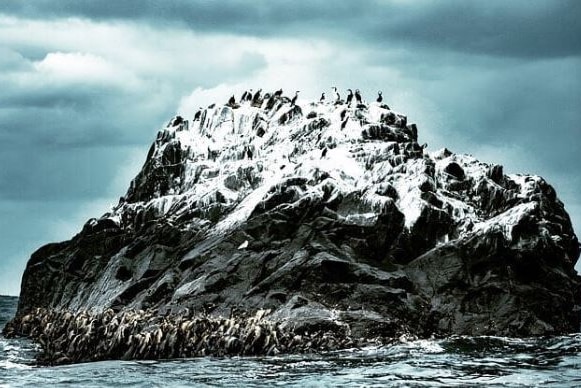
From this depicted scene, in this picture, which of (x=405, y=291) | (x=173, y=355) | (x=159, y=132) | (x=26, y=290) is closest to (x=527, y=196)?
(x=405, y=291)

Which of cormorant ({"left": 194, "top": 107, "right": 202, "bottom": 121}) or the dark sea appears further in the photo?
cormorant ({"left": 194, "top": 107, "right": 202, "bottom": 121})

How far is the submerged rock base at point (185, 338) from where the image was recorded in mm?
60812

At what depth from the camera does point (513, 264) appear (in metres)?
68.8

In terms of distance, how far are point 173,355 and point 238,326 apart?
13.7 feet

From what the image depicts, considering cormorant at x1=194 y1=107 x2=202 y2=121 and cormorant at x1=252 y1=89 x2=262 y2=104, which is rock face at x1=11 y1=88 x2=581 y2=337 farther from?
cormorant at x1=252 y1=89 x2=262 y2=104

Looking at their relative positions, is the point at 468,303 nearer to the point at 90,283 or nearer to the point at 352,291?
the point at 352,291

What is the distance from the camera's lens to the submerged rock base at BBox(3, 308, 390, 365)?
60.8 meters

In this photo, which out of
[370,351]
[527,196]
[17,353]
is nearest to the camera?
[370,351]

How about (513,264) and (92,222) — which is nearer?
(513,264)

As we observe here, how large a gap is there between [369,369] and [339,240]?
18.1 meters

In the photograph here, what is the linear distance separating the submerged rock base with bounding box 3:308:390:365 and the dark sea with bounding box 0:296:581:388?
1857 mm

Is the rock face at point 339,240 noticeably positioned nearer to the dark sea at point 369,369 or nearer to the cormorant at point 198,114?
the dark sea at point 369,369

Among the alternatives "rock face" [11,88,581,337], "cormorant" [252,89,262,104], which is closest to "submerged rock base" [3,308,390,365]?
"rock face" [11,88,581,337]

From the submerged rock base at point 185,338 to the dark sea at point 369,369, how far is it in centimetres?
186
